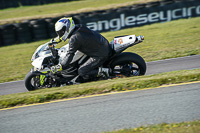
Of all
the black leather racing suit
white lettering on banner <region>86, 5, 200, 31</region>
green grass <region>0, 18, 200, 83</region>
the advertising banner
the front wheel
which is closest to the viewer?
the black leather racing suit

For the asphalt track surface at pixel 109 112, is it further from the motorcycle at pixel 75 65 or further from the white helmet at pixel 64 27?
the white helmet at pixel 64 27

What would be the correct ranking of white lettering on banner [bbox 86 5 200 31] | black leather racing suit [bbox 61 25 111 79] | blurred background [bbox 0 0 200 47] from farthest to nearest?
white lettering on banner [bbox 86 5 200 31], blurred background [bbox 0 0 200 47], black leather racing suit [bbox 61 25 111 79]

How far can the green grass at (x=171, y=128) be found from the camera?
3662 millimetres

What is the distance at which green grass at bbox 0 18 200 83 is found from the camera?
1008 centimetres

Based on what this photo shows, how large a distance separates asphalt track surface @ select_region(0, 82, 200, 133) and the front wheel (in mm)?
1234

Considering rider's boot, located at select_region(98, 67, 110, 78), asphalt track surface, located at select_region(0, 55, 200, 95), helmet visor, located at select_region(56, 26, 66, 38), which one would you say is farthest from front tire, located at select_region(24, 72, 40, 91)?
rider's boot, located at select_region(98, 67, 110, 78)

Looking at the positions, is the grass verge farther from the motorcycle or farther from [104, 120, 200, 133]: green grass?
[104, 120, 200, 133]: green grass

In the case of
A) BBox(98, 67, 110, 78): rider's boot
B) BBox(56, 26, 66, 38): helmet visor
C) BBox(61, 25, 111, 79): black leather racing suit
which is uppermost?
BBox(56, 26, 66, 38): helmet visor

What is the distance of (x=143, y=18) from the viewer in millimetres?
16734

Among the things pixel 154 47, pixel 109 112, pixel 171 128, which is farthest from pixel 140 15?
pixel 171 128

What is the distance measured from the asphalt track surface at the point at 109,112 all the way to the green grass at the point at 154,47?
4497 mm

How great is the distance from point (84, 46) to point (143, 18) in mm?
11146

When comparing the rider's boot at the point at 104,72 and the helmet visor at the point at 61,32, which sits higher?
the helmet visor at the point at 61,32

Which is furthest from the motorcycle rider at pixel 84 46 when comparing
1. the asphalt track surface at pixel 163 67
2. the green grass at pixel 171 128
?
the green grass at pixel 171 128
